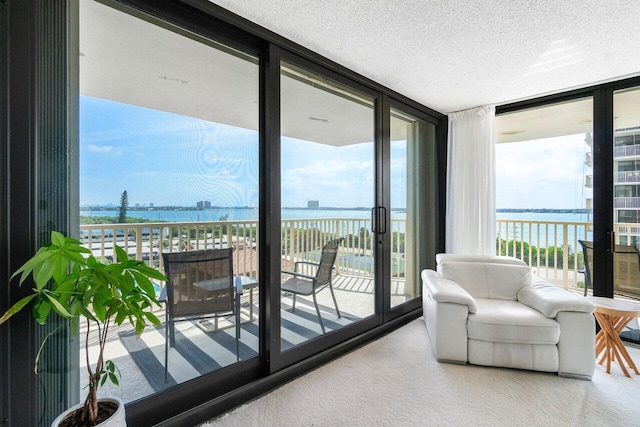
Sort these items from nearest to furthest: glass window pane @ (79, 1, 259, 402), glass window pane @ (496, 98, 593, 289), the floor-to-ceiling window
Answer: the floor-to-ceiling window
glass window pane @ (79, 1, 259, 402)
glass window pane @ (496, 98, 593, 289)

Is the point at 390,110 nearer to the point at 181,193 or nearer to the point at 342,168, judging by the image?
the point at 342,168

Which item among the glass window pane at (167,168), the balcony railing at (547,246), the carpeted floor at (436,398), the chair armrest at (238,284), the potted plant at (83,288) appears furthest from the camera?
the balcony railing at (547,246)

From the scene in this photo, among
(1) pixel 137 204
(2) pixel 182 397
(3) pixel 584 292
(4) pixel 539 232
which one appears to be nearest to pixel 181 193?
(1) pixel 137 204

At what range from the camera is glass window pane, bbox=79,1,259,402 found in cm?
150

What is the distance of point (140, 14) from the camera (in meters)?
1.63

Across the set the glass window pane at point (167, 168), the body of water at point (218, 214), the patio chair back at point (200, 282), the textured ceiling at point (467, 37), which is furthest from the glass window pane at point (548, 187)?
the patio chair back at point (200, 282)

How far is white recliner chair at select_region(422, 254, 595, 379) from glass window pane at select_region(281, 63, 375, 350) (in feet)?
2.53

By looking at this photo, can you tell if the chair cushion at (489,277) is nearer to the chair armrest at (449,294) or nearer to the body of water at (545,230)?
the chair armrest at (449,294)

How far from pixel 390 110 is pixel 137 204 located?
2.57 metres

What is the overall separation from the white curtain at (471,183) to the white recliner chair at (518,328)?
84 cm

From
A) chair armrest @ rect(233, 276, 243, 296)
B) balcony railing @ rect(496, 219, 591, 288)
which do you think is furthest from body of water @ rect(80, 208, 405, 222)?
balcony railing @ rect(496, 219, 591, 288)

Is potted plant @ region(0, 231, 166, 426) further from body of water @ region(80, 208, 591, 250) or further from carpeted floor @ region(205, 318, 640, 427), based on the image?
carpeted floor @ region(205, 318, 640, 427)

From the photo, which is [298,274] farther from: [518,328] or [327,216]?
[518,328]

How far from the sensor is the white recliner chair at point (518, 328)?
2.20 m
